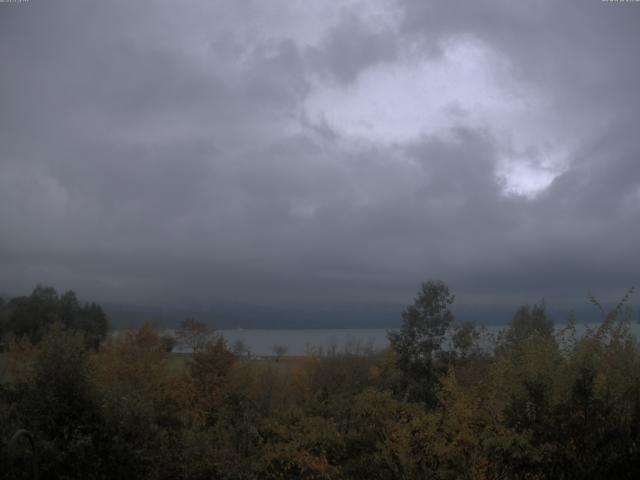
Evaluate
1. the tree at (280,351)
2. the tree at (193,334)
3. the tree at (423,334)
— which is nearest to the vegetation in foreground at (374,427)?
the tree at (423,334)

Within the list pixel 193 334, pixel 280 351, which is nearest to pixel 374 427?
pixel 193 334

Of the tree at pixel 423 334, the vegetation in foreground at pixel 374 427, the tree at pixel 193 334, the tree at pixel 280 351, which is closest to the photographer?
the vegetation in foreground at pixel 374 427

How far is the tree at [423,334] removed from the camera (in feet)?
118

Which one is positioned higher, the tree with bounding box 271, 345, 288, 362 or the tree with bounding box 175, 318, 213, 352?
the tree with bounding box 175, 318, 213, 352

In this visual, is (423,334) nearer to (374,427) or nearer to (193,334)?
(374,427)

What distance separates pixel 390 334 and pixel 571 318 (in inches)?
867

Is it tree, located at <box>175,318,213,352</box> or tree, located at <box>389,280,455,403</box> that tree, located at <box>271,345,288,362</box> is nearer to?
tree, located at <box>175,318,213,352</box>

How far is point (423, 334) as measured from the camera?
36188 millimetres

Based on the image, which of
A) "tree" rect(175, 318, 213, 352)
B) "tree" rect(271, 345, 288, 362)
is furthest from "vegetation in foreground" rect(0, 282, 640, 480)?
"tree" rect(271, 345, 288, 362)

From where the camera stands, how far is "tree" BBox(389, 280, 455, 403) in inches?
1411

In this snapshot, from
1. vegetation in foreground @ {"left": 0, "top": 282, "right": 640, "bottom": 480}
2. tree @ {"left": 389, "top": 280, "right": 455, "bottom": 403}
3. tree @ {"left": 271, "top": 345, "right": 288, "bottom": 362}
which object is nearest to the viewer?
vegetation in foreground @ {"left": 0, "top": 282, "right": 640, "bottom": 480}

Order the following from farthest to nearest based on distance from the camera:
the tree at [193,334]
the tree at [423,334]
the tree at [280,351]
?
1. the tree at [280,351]
2. the tree at [193,334]
3. the tree at [423,334]

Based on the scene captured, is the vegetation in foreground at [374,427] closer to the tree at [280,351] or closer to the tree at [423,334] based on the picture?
the tree at [423,334]

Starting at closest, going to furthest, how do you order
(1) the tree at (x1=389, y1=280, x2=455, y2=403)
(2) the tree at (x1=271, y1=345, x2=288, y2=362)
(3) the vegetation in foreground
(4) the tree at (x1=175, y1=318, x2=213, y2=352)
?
1. (3) the vegetation in foreground
2. (1) the tree at (x1=389, y1=280, x2=455, y2=403)
3. (4) the tree at (x1=175, y1=318, x2=213, y2=352)
4. (2) the tree at (x1=271, y1=345, x2=288, y2=362)
